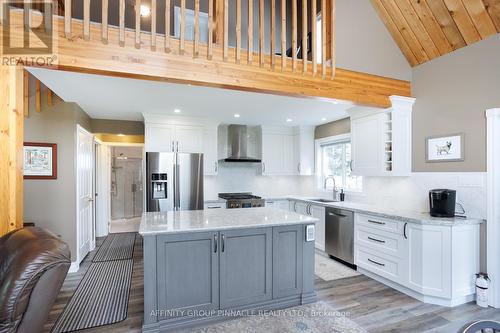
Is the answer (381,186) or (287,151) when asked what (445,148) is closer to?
(381,186)

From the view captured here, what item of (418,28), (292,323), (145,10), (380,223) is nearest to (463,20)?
(418,28)

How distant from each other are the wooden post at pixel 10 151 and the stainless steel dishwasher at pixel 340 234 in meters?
3.65

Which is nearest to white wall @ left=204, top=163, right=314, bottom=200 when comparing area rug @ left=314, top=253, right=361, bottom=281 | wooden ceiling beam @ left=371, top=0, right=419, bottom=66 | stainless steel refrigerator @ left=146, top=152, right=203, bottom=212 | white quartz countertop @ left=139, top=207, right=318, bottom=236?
stainless steel refrigerator @ left=146, top=152, right=203, bottom=212

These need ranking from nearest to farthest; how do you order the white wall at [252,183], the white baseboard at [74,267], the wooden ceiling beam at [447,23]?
1. the wooden ceiling beam at [447,23]
2. the white baseboard at [74,267]
3. the white wall at [252,183]

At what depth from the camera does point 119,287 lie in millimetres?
3178

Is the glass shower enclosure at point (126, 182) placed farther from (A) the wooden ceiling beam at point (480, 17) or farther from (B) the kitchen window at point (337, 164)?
(A) the wooden ceiling beam at point (480, 17)

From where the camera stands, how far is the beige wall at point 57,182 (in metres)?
3.56

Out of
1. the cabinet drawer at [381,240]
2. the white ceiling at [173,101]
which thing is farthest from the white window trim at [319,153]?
the cabinet drawer at [381,240]

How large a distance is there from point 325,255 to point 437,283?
69.8 inches

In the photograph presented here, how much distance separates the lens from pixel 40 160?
11.7ft

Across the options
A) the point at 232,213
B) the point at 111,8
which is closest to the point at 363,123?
the point at 232,213

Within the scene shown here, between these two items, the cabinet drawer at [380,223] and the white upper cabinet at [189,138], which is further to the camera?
the white upper cabinet at [189,138]

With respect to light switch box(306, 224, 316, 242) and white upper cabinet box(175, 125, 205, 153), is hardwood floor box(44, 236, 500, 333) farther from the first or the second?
white upper cabinet box(175, 125, 205, 153)

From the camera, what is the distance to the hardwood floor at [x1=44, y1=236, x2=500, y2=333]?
7.80 ft
